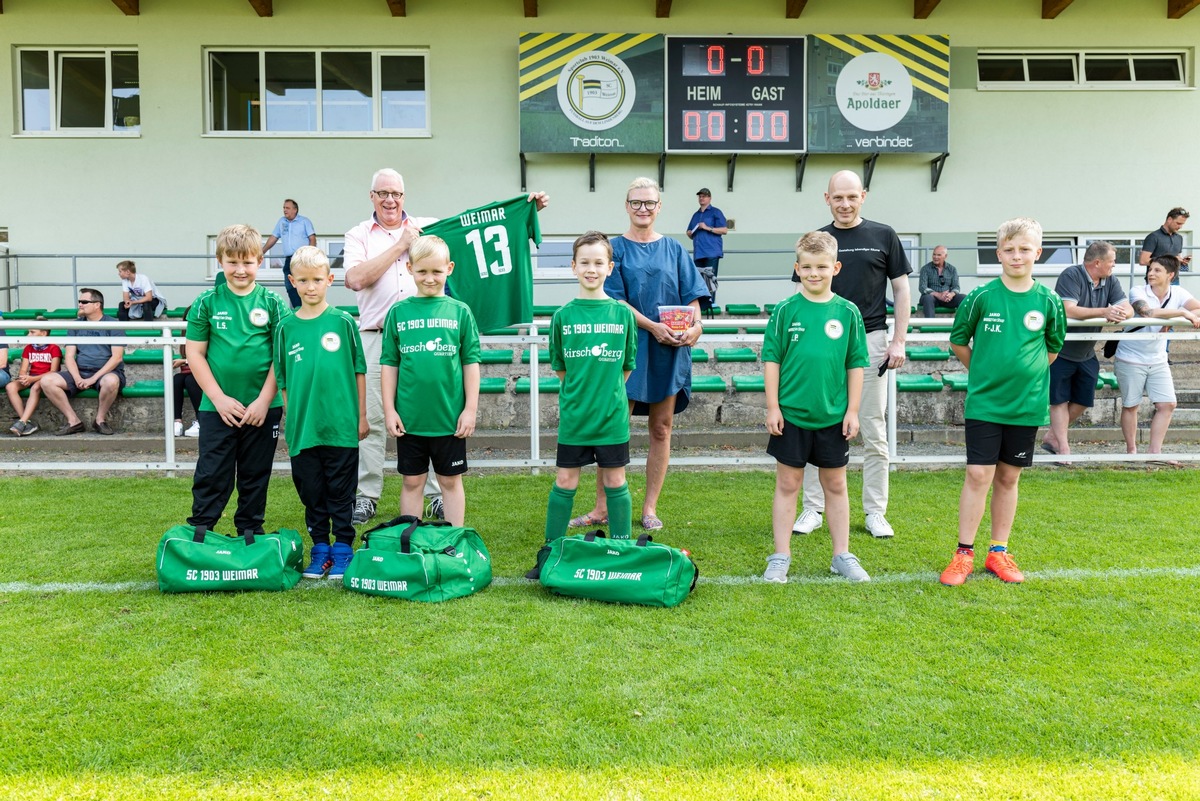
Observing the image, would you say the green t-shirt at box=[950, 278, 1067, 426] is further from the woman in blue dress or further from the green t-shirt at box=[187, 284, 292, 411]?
the green t-shirt at box=[187, 284, 292, 411]

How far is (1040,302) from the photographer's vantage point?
4.12m

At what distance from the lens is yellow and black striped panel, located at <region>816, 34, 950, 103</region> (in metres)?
14.0

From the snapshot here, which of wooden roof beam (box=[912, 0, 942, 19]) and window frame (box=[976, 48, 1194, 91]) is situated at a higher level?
wooden roof beam (box=[912, 0, 942, 19])

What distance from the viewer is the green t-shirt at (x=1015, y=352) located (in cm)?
410

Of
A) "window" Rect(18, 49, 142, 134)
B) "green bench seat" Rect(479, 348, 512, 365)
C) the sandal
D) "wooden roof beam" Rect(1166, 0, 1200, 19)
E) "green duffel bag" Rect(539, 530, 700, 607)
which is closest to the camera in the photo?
"green duffel bag" Rect(539, 530, 700, 607)

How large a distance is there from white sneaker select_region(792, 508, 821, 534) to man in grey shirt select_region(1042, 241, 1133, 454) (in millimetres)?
3186

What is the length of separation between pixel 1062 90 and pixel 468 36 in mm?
9585

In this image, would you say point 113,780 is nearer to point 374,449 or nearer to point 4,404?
point 374,449

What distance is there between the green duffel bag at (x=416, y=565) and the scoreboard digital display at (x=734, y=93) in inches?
438

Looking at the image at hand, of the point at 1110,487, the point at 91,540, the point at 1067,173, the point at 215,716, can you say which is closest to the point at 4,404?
the point at 91,540

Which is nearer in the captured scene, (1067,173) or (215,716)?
(215,716)

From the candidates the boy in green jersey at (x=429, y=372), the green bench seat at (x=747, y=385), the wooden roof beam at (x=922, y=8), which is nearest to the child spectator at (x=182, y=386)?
the boy in green jersey at (x=429, y=372)

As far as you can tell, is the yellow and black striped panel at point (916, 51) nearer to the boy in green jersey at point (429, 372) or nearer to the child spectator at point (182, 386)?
the child spectator at point (182, 386)

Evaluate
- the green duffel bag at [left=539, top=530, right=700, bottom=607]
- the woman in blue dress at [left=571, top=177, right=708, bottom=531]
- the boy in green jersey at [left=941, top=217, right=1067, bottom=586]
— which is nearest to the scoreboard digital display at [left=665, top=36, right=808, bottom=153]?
the woman in blue dress at [left=571, top=177, right=708, bottom=531]
